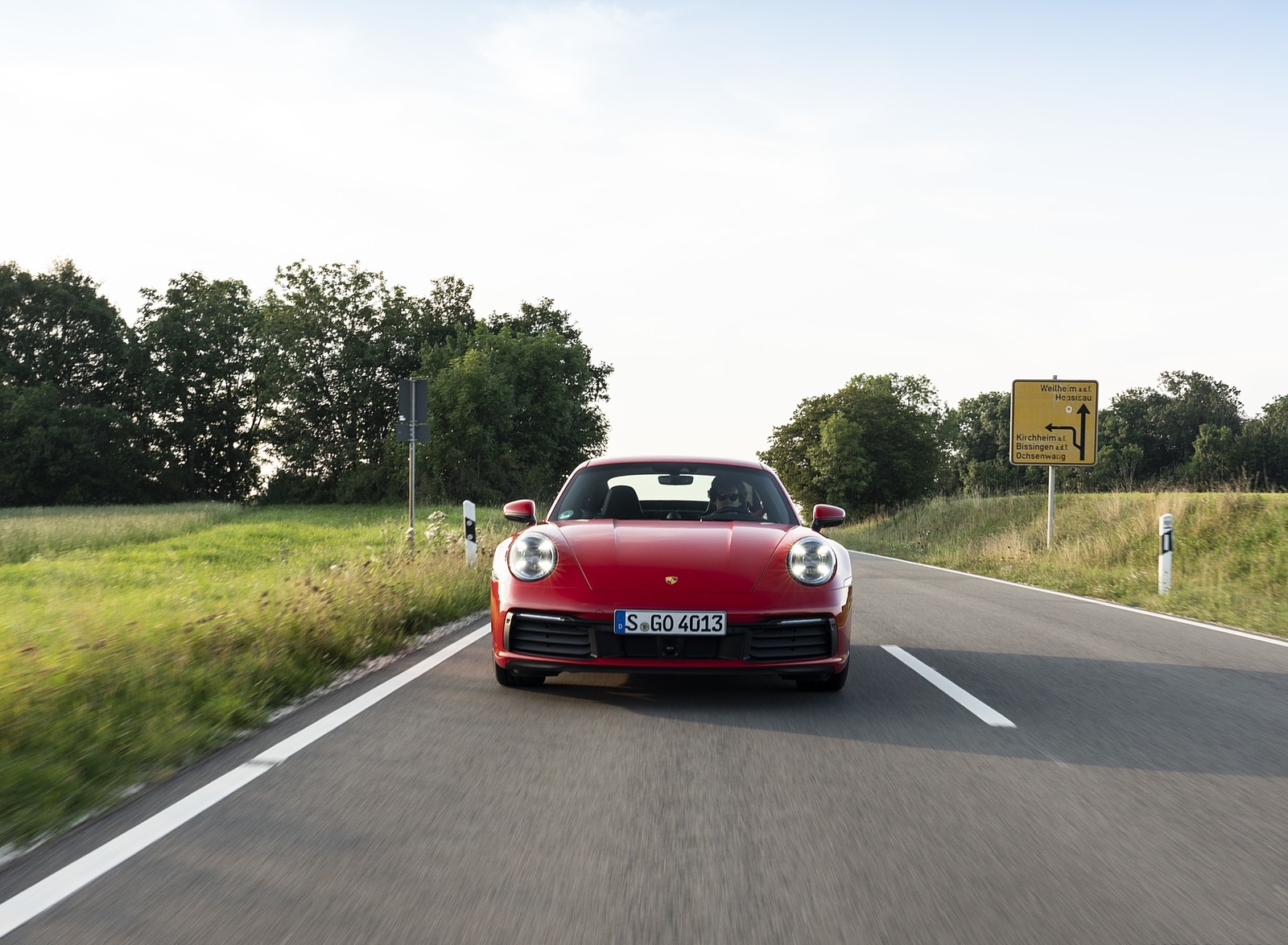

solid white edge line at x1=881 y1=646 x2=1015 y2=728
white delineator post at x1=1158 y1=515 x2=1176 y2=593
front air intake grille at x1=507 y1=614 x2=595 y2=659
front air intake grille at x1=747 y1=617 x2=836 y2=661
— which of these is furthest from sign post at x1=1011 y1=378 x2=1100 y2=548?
front air intake grille at x1=507 y1=614 x2=595 y2=659

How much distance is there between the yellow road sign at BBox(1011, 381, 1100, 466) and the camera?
2209 centimetres

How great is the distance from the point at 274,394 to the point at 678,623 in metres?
52.0

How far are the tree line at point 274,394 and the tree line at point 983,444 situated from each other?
18.5 m

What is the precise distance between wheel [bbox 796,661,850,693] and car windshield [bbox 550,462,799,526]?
45.0 inches

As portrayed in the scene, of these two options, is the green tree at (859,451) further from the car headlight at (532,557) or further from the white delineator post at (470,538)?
the car headlight at (532,557)

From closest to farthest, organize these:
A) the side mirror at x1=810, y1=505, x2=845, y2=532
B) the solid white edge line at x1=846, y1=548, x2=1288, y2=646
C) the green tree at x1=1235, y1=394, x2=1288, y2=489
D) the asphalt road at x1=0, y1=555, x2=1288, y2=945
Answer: the asphalt road at x1=0, y1=555, x2=1288, y2=945, the side mirror at x1=810, y1=505, x2=845, y2=532, the solid white edge line at x1=846, y1=548, x2=1288, y2=646, the green tree at x1=1235, y1=394, x2=1288, y2=489

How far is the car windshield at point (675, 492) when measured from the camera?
7129 millimetres

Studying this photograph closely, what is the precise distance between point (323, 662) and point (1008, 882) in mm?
4888

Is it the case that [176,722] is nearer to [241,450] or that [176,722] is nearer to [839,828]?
[839,828]

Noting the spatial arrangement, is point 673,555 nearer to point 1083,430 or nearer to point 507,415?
point 1083,430

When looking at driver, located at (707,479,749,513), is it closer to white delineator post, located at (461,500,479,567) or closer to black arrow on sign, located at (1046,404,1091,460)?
white delineator post, located at (461,500,479,567)

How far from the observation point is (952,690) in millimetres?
6422

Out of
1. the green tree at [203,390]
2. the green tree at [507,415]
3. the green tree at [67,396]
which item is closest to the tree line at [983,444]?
the green tree at [507,415]

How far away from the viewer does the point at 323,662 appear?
22.8 feet
